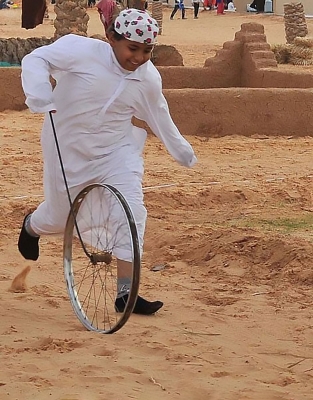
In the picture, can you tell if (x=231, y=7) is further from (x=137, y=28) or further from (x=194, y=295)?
(x=137, y=28)

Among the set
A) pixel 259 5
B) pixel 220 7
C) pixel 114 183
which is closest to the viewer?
pixel 114 183

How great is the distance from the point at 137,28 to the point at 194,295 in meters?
1.74

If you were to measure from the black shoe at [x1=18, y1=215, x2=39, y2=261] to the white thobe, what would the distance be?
1.65ft

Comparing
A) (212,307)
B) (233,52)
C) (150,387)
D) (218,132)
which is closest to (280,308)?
(212,307)

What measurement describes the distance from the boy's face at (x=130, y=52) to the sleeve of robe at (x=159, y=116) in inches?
6.1

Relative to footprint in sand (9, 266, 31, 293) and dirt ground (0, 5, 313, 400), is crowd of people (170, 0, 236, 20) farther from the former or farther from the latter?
footprint in sand (9, 266, 31, 293)

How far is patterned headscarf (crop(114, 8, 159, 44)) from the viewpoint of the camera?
195 inches

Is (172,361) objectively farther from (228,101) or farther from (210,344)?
(228,101)

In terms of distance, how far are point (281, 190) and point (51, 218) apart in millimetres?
3638

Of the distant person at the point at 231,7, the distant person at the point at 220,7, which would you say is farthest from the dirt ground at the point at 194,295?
the distant person at the point at 231,7

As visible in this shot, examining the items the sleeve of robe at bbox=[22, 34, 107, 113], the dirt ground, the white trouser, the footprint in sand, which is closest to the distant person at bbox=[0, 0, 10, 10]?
the dirt ground

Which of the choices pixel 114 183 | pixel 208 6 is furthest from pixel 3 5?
pixel 114 183

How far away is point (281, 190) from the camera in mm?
8734

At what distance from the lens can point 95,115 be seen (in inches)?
203
